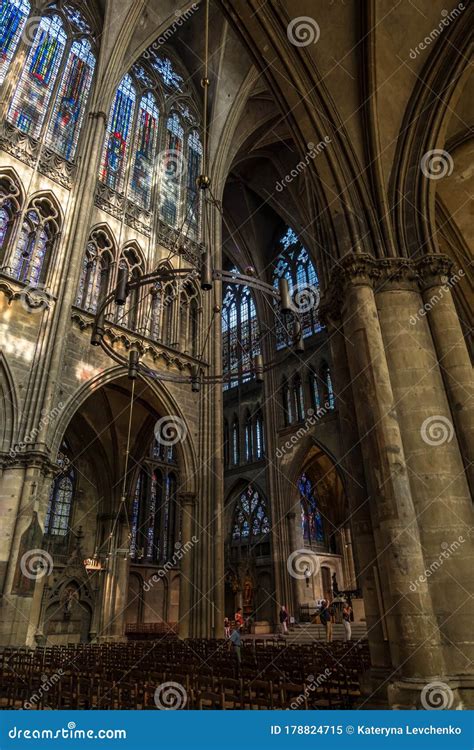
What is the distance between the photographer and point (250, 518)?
25922 millimetres

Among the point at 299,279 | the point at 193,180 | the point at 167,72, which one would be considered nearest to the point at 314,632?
the point at 299,279

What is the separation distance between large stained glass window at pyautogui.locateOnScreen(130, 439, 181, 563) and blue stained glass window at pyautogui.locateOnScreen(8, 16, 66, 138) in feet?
45.9

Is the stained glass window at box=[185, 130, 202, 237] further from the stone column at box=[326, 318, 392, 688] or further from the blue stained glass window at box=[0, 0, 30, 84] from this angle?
the stone column at box=[326, 318, 392, 688]

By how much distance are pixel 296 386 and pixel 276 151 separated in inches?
498

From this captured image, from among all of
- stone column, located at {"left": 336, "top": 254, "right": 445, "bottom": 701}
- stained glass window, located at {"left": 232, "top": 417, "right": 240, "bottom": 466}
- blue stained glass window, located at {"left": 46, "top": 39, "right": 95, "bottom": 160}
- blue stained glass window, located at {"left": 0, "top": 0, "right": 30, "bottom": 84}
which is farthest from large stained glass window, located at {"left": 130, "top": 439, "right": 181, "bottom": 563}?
stone column, located at {"left": 336, "top": 254, "right": 445, "bottom": 701}

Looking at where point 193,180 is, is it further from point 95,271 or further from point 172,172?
point 95,271

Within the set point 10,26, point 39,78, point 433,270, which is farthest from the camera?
point 39,78

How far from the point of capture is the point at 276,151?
82.6ft

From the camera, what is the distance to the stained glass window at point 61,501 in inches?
746

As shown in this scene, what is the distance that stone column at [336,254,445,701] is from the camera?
552 cm

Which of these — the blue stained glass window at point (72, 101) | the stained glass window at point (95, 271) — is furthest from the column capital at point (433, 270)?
the blue stained glass window at point (72, 101)

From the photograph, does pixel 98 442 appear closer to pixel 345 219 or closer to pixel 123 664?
pixel 123 664

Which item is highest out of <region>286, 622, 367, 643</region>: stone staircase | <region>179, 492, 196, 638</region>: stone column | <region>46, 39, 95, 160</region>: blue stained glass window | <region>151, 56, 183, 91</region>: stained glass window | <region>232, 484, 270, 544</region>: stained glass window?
<region>151, 56, 183, 91</region>: stained glass window

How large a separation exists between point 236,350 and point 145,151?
12480 mm
